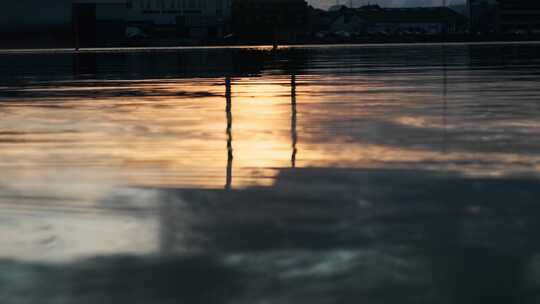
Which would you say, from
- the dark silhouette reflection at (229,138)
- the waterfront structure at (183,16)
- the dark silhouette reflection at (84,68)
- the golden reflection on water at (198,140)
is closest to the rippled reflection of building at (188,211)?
the dark silhouette reflection at (229,138)

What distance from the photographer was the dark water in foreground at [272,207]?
5.72 metres

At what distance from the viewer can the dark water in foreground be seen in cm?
572

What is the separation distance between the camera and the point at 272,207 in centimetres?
832

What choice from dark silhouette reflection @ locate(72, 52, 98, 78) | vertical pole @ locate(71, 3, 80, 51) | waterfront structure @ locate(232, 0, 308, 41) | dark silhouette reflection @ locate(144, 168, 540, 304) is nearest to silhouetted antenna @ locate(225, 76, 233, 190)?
dark silhouette reflection @ locate(144, 168, 540, 304)

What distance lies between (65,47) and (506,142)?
116 m

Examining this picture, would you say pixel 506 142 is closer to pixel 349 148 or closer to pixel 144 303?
pixel 349 148

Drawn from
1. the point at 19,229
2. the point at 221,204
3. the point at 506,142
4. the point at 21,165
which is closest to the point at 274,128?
the point at 506,142

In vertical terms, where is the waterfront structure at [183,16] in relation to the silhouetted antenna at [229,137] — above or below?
above

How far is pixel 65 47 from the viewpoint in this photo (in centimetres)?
12406

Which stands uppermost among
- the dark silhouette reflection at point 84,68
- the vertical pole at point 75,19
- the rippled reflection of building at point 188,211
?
the vertical pole at point 75,19

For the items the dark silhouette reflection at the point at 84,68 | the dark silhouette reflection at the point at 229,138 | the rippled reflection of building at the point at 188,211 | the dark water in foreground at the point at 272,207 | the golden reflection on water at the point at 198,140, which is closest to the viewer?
the dark water in foreground at the point at 272,207

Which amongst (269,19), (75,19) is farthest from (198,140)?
(269,19)

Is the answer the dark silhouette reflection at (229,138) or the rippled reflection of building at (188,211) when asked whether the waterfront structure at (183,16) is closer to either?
the dark silhouette reflection at (229,138)

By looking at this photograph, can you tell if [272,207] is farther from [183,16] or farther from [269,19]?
[269,19]
